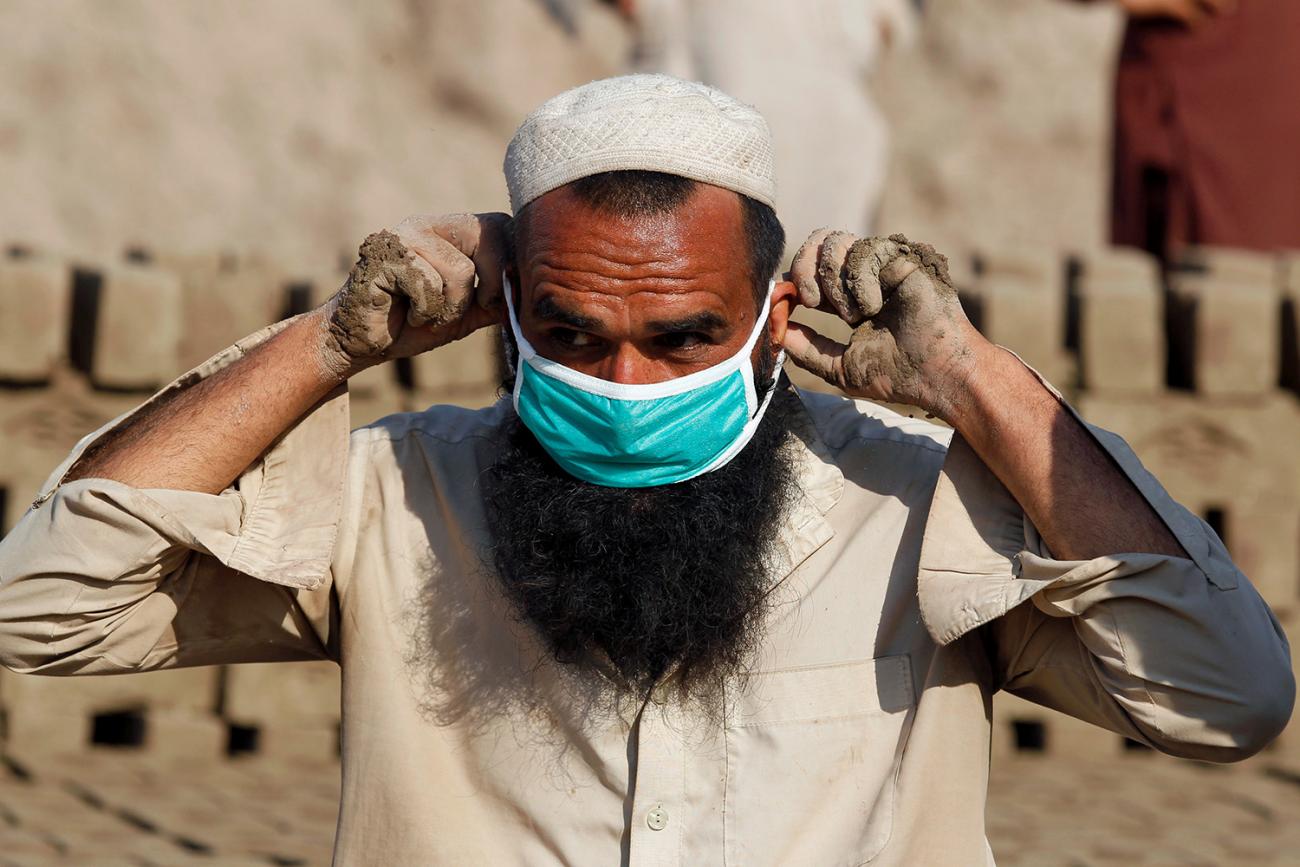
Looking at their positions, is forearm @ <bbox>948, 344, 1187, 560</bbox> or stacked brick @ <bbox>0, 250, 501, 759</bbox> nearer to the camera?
forearm @ <bbox>948, 344, 1187, 560</bbox>

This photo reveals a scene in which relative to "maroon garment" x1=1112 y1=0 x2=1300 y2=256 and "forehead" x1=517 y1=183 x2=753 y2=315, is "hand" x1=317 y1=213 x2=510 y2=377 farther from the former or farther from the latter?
"maroon garment" x1=1112 y1=0 x2=1300 y2=256

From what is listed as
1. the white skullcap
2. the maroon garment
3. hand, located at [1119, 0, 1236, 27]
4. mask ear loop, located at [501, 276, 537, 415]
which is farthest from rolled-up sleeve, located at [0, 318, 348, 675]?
the maroon garment

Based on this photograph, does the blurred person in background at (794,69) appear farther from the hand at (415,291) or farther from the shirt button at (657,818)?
the shirt button at (657,818)

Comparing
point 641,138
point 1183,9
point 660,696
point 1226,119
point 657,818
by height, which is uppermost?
point 1183,9

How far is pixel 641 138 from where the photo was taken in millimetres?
2729

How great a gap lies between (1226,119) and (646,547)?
617 centimetres

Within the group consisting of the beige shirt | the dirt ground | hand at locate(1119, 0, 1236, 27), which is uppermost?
hand at locate(1119, 0, 1236, 27)

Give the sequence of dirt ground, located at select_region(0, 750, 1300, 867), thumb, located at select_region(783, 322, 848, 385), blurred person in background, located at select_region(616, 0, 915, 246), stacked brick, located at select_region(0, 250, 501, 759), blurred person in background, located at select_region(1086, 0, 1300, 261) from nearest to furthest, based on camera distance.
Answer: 1. thumb, located at select_region(783, 322, 848, 385)
2. dirt ground, located at select_region(0, 750, 1300, 867)
3. stacked brick, located at select_region(0, 250, 501, 759)
4. blurred person in background, located at select_region(616, 0, 915, 246)
5. blurred person in background, located at select_region(1086, 0, 1300, 261)

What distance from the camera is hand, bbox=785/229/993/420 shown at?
8.91 ft

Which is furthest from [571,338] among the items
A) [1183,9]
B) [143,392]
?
[1183,9]

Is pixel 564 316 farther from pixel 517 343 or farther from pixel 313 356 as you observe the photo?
pixel 313 356

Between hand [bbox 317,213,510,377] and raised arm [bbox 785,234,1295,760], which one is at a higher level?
hand [bbox 317,213,510,377]

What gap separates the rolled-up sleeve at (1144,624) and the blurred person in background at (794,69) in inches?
210

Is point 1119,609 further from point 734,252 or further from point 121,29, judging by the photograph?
point 121,29
